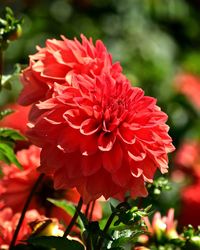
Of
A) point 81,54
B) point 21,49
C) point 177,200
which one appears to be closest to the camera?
point 81,54

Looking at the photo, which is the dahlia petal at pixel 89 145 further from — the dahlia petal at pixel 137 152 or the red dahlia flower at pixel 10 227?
the red dahlia flower at pixel 10 227

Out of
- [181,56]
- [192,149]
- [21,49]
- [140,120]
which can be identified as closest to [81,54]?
[140,120]

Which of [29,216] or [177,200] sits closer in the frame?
[29,216]

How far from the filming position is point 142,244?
159 centimetres

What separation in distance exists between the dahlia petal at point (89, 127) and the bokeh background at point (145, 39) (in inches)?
68.8

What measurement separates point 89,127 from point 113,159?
0.23 ft

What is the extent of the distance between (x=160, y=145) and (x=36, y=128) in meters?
0.19

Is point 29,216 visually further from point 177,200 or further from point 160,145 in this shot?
point 177,200

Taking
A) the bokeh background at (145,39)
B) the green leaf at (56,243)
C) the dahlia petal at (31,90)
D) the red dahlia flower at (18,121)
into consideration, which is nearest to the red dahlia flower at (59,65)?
the dahlia petal at (31,90)

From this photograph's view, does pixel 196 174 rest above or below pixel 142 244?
below

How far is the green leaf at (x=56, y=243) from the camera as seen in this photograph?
130cm

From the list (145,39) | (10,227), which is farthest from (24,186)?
(145,39)

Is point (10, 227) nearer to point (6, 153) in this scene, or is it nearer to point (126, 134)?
point (6, 153)

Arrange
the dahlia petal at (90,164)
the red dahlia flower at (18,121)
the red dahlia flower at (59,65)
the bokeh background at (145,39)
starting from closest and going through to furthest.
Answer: the dahlia petal at (90,164) → the red dahlia flower at (59,65) → the red dahlia flower at (18,121) → the bokeh background at (145,39)
